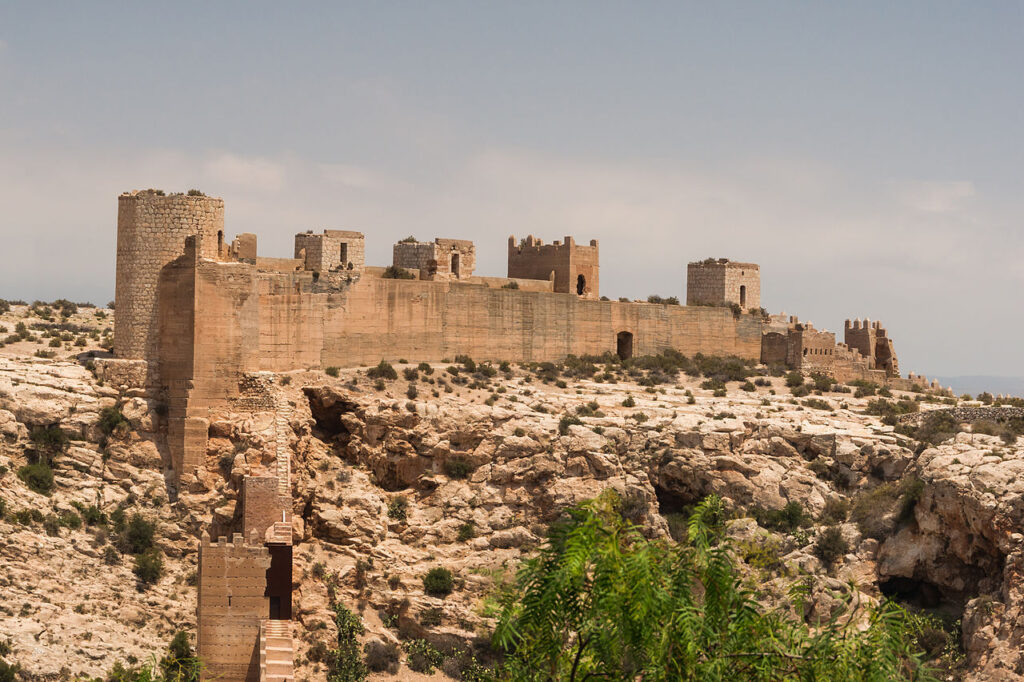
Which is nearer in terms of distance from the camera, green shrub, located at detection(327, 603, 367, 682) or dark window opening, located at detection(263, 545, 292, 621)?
green shrub, located at detection(327, 603, 367, 682)

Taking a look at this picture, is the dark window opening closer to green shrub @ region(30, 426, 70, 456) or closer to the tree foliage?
green shrub @ region(30, 426, 70, 456)

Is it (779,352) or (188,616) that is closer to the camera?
(188,616)

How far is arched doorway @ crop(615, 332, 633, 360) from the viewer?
49531 mm

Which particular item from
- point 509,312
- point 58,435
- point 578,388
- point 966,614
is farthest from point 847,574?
point 58,435

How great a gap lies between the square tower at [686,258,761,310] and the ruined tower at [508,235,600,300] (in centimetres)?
627

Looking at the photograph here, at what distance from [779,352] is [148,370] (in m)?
25.1

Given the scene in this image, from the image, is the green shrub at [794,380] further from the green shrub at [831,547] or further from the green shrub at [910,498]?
the green shrub at [831,547]

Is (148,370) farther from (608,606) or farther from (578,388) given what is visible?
(608,606)

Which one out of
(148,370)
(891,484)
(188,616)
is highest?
(148,370)

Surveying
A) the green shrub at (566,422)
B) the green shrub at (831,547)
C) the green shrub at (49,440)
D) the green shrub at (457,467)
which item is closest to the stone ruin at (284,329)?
the green shrub at (49,440)

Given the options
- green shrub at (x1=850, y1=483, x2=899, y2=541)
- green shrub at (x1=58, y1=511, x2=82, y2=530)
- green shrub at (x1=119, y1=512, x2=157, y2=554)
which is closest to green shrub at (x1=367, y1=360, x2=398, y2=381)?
green shrub at (x1=119, y1=512, x2=157, y2=554)

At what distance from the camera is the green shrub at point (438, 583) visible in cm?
3538

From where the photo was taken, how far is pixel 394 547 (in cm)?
3628

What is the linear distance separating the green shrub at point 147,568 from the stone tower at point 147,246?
5244 millimetres
